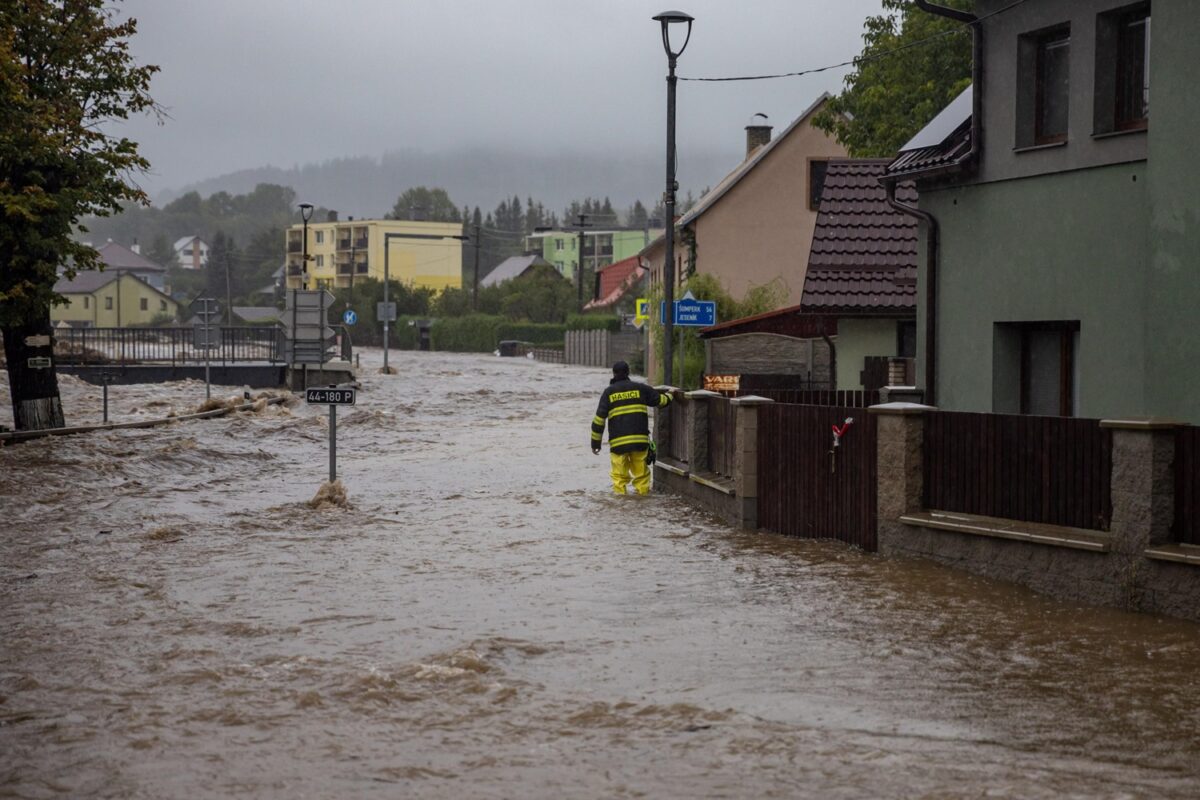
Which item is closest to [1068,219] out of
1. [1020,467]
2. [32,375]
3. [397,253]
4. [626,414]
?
[1020,467]

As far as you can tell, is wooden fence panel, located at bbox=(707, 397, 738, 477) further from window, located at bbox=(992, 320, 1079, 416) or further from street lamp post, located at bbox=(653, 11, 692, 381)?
street lamp post, located at bbox=(653, 11, 692, 381)

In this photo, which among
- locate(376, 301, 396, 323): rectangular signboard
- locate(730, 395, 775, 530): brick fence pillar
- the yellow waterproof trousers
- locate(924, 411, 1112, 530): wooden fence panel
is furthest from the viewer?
locate(376, 301, 396, 323): rectangular signboard

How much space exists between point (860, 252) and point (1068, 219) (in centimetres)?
1074

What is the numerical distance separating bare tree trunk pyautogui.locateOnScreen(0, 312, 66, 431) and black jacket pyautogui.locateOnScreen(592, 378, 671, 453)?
12409mm

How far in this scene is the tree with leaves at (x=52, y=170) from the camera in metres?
24.5

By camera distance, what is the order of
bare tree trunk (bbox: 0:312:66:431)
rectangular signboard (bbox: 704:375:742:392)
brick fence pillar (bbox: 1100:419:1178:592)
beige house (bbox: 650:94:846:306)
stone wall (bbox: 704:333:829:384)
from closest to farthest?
brick fence pillar (bbox: 1100:419:1178:592) < bare tree trunk (bbox: 0:312:66:431) < rectangular signboard (bbox: 704:375:742:392) < stone wall (bbox: 704:333:829:384) < beige house (bbox: 650:94:846:306)

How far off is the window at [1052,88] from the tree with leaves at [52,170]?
15.1 metres

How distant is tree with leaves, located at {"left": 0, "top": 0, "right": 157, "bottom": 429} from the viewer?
24.5 meters

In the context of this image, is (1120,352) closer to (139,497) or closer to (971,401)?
(971,401)

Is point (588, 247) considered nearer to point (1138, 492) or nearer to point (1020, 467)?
point (1020, 467)

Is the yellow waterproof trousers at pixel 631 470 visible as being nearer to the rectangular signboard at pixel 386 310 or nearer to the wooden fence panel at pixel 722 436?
the wooden fence panel at pixel 722 436

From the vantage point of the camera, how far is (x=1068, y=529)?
11.3 meters

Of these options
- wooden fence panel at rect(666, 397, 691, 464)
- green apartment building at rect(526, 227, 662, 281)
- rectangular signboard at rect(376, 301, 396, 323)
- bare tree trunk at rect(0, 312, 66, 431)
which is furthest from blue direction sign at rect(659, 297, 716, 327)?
green apartment building at rect(526, 227, 662, 281)

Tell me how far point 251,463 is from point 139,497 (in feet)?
17.5
